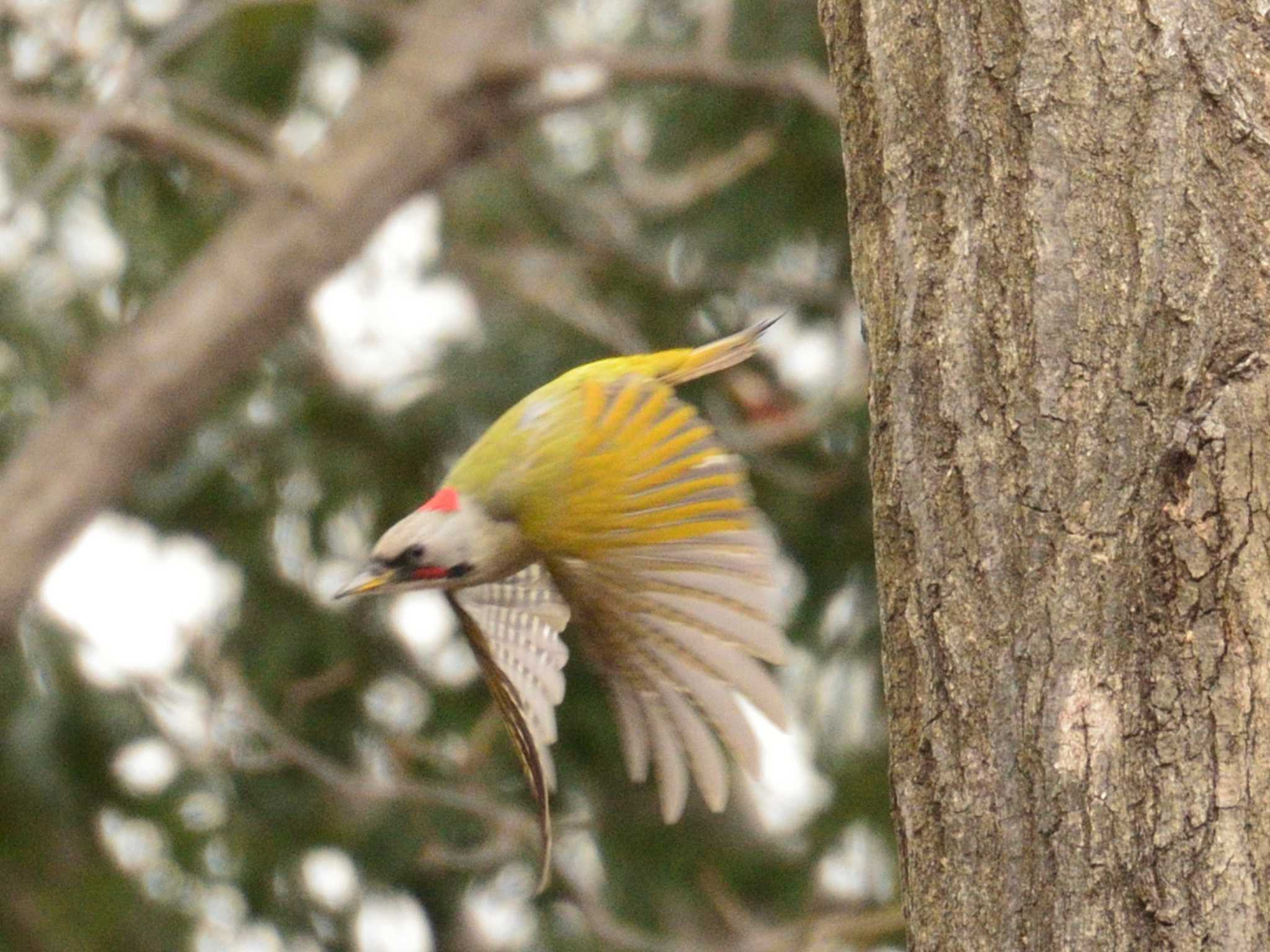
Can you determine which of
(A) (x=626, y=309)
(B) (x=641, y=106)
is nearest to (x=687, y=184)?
(A) (x=626, y=309)

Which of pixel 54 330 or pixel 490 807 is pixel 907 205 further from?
pixel 54 330

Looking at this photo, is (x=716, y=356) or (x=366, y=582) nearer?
(x=366, y=582)

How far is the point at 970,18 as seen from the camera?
168 cm

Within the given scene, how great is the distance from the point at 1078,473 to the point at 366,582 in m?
1.52

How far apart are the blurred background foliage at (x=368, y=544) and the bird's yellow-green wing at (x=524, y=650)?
2.31 metres

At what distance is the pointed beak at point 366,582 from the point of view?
110 inches

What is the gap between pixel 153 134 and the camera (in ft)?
16.3

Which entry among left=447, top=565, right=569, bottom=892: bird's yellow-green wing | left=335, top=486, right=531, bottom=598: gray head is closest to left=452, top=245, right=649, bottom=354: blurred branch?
left=447, top=565, right=569, bottom=892: bird's yellow-green wing

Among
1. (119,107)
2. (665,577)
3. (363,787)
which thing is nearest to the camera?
(665,577)

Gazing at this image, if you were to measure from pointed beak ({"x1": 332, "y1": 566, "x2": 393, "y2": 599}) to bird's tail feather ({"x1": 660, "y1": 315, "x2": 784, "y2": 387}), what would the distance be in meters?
0.55

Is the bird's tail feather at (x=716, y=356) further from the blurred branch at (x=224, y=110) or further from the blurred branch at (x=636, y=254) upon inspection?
the blurred branch at (x=636, y=254)

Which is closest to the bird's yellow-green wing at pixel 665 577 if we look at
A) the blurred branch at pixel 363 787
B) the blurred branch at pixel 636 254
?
the blurred branch at pixel 363 787

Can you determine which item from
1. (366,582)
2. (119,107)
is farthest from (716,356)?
(119,107)

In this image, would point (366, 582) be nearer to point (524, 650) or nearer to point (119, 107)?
point (524, 650)
